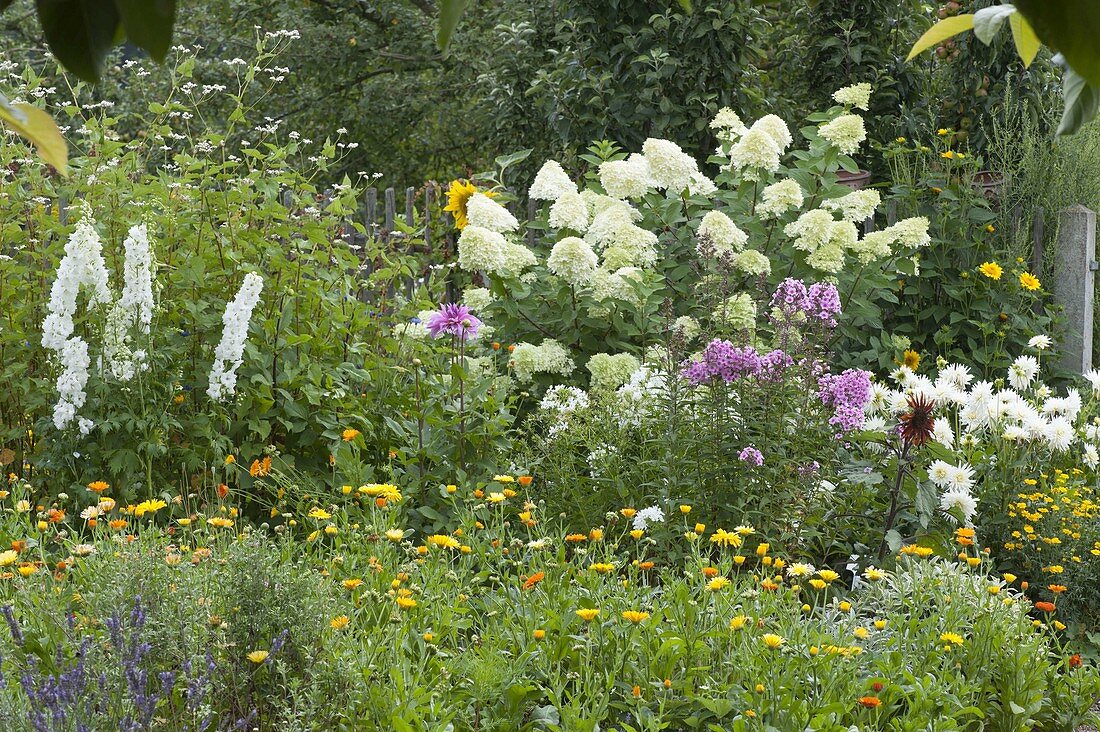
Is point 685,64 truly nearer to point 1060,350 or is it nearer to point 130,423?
point 1060,350

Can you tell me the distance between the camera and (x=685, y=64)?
256 inches

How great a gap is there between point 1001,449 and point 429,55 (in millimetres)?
9455

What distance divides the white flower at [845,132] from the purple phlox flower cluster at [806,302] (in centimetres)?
179

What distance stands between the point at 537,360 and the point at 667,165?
3.90ft

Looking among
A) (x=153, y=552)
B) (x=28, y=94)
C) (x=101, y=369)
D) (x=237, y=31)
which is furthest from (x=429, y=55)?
(x=153, y=552)

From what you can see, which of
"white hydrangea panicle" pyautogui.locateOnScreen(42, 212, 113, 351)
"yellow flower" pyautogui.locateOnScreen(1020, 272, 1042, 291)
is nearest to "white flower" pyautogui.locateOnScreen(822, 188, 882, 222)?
"yellow flower" pyautogui.locateOnScreen(1020, 272, 1042, 291)

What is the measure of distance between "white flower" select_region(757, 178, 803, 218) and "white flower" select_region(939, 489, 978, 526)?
69.5 inches

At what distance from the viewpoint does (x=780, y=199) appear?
16.8 ft

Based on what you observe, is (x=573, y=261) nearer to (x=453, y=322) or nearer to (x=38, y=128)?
(x=453, y=322)

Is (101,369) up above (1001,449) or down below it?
above

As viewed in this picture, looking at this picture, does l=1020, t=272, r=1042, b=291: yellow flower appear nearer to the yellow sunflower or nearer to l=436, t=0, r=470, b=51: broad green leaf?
the yellow sunflower

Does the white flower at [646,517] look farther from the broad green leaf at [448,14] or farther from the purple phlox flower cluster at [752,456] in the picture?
the broad green leaf at [448,14]

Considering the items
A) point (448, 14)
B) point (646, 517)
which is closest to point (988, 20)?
point (448, 14)

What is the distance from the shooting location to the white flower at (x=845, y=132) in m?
5.33
